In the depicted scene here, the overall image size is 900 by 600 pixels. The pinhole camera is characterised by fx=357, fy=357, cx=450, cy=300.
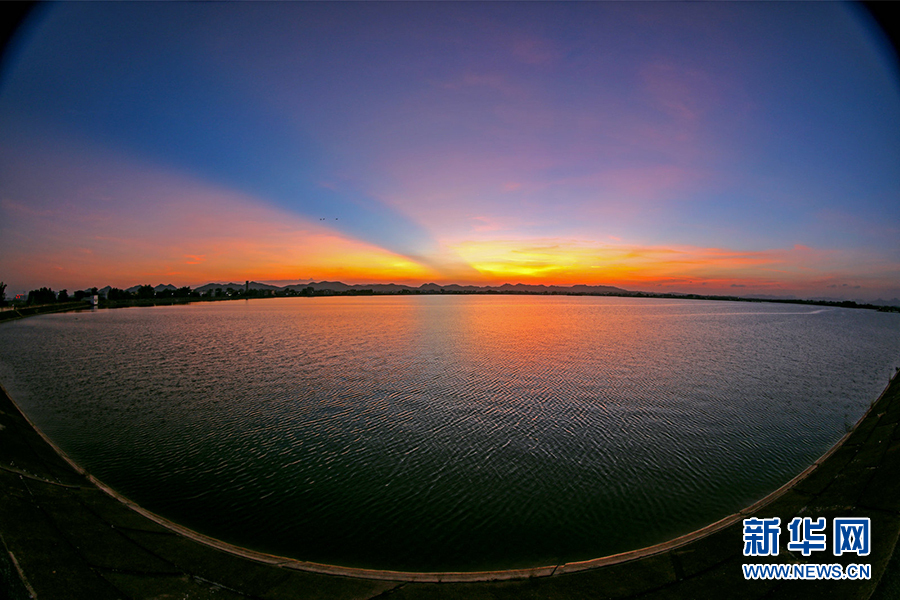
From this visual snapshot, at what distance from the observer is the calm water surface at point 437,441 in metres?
9.31

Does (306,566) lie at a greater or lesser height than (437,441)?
greater

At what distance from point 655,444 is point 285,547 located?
539 inches

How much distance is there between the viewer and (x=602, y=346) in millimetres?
39594

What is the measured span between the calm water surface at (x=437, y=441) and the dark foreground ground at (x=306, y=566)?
1679 mm

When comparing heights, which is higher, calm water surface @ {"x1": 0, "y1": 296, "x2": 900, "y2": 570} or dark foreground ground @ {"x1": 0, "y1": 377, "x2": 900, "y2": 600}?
dark foreground ground @ {"x1": 0, "y1": 377, "x2": 900, "y2": 600}

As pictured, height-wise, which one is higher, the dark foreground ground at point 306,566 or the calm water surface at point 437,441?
the dark foreground ground at point 306,566

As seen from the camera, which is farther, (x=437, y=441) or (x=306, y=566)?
(x=437, y=441)

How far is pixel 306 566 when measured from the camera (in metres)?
6.77

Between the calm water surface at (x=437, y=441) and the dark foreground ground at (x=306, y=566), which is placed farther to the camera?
the calm water surface at (x=437, y=441)

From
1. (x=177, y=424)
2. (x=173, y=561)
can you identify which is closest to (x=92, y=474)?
(x=177, y=424)

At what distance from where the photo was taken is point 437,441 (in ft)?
47.5

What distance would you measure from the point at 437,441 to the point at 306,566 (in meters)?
8.04

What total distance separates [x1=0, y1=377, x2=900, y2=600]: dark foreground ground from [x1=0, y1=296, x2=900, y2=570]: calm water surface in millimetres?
1679

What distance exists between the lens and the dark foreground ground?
19.3ft
